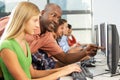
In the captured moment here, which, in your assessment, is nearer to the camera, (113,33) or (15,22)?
(15,22)

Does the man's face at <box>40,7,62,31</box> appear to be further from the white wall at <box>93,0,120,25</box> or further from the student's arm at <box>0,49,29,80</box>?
the white wall at <box>93,0,120,25</box>

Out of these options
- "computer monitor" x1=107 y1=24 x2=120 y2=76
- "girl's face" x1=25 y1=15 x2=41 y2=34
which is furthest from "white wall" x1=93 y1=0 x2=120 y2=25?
"girl's face" x1=25 y1=15 x2=41 y2=34

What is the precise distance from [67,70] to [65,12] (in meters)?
4.91

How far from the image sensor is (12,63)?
172 cm

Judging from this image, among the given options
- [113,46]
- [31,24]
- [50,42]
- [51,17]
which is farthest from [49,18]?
[31,24]

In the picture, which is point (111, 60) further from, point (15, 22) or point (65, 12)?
point (65, 12)

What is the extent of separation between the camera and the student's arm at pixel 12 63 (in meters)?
1.72

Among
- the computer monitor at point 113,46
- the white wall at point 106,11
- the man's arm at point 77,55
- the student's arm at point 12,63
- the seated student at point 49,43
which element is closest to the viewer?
the student's arm at point 12,63

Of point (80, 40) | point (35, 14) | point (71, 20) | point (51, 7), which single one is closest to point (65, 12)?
point (71, 20)

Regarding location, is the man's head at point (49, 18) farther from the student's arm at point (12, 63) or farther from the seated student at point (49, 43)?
the student's arm at point (12, 63)

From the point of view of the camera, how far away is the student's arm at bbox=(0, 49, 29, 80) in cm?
172

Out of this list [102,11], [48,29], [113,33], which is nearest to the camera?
[113,33]

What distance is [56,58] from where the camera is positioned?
270 cm

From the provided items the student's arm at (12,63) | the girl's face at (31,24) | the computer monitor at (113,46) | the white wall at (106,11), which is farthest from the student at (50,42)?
the white wall at (106,11)
